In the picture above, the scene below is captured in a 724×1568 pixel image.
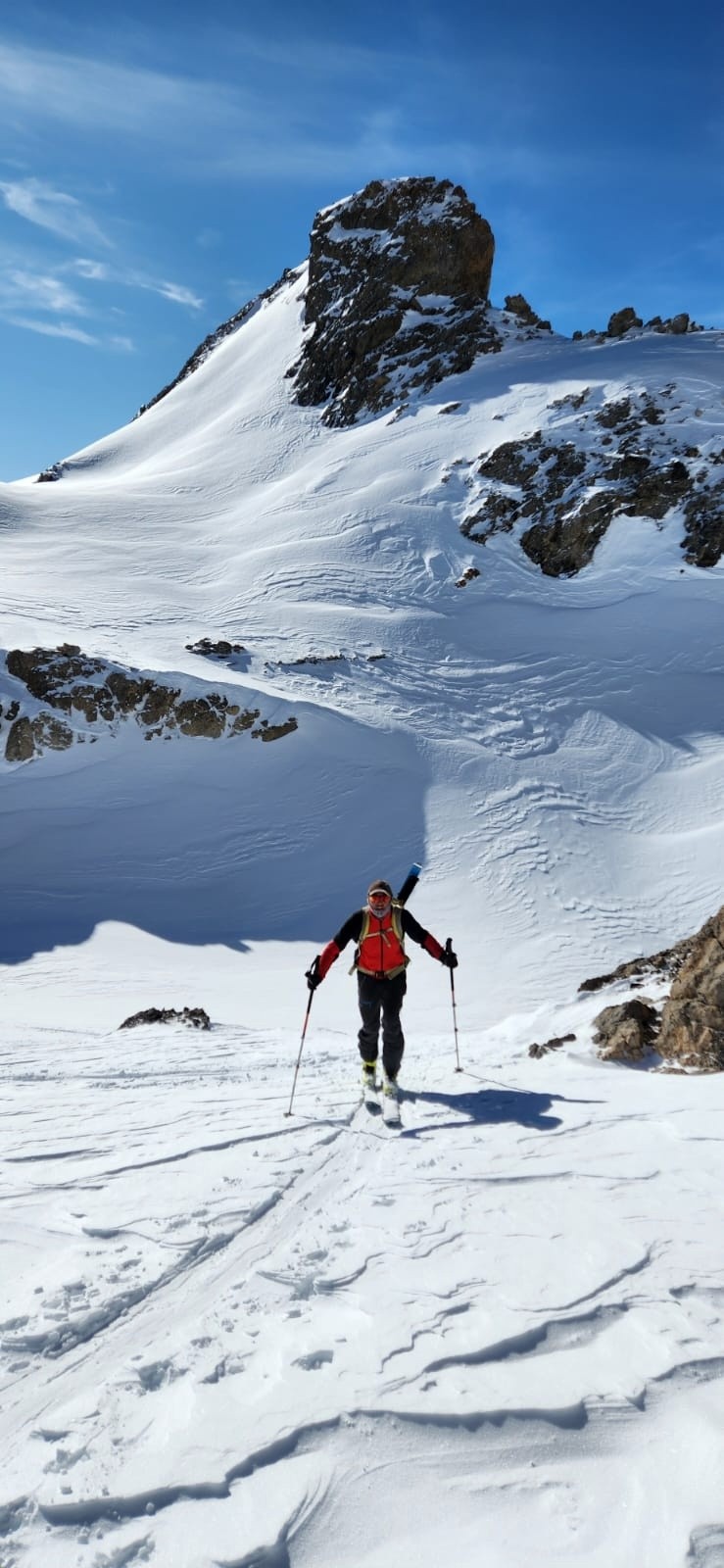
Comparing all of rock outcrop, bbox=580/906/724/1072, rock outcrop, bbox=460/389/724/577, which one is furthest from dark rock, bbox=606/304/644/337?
rock outcrop, bbox=580/906/724/1072

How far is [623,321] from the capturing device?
4434 cm

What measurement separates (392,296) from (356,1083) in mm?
54087

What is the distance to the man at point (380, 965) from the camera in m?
6.21

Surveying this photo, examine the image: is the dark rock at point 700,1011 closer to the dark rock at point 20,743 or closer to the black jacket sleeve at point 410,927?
the black jacket sleeve at point 410,927

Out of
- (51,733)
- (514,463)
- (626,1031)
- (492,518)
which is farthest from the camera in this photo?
(514,463)

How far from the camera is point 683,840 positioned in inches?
667

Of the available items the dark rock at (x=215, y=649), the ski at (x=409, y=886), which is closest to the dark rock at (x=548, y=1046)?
the ski at (x=409, y=886)

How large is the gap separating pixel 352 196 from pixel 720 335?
1197 inches

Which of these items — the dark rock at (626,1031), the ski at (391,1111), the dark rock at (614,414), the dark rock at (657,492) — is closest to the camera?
the ski at (391,1111)

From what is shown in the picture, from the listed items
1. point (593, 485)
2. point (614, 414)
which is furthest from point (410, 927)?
point (614, 414)

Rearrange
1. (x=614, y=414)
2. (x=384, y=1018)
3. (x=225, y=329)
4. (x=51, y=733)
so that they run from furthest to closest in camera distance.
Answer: (x=225, y=329)
(x=614, y=414)
(x=51, y=733)
(x=384, y=1018)

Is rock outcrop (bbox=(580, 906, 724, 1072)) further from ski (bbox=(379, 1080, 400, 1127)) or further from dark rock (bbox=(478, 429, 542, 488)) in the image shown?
dark rock (bbox=(478, 429, 542, 488))

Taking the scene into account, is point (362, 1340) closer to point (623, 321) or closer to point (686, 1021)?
point (686, 1021)

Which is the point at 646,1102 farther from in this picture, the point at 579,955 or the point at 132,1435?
the point at 579,955
